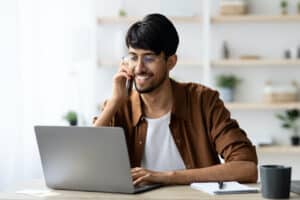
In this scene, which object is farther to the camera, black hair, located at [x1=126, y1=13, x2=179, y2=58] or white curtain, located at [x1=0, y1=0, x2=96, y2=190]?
white curtain, located at [x1=0, y1=0, x2=96, y2=190]

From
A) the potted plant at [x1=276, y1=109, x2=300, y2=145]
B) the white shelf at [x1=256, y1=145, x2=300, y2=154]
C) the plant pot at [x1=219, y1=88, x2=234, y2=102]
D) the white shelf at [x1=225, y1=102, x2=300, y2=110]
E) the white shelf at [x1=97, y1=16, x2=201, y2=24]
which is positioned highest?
the white shelf at [x1=97, y1=16, x2=201, y2=24]

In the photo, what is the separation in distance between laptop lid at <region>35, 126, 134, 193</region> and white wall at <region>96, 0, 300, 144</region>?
124 inches

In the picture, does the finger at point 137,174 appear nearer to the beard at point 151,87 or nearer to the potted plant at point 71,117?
the beard at point 151,87

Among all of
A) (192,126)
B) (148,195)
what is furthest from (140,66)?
(148,195)

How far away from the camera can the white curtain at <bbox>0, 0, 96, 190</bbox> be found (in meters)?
5.09

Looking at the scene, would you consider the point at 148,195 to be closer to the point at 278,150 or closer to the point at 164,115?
the point at 164,115

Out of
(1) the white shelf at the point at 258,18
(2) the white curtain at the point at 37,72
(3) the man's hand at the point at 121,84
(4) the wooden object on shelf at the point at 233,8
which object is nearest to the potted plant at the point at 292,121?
(1) the white shelf at the point at 258,18

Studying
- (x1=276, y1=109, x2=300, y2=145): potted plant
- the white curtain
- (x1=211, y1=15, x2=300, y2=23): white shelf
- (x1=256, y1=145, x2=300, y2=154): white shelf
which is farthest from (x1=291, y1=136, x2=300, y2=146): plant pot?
the white curtain

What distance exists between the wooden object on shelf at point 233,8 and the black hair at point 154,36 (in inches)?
105

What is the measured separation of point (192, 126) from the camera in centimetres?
276

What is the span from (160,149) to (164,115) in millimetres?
143

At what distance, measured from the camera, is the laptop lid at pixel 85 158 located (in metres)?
2.21

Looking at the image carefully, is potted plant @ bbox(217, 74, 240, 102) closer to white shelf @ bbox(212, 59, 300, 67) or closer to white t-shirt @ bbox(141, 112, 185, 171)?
white shelf @ bbox(212, 59, 300, 67)

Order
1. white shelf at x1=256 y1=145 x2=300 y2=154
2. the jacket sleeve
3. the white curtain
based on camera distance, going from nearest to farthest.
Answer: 1. the jacket sleeve
2. the white curtain
3. white shelf at x1=256 y1=145 x2=300 y2=154
